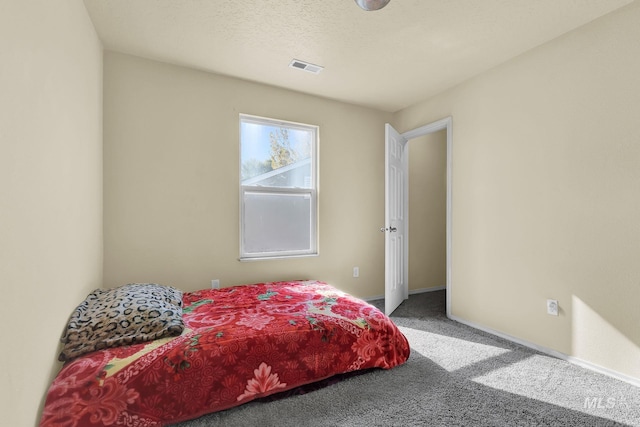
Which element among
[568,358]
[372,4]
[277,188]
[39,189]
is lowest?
[568,358]

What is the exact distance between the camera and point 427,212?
4.31 meters

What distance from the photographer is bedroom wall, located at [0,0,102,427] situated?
1032 mm

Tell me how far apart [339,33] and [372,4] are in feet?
1.35

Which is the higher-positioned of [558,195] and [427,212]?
[558,195]

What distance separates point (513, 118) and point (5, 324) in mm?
3373

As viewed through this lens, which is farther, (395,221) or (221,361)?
(395,221)

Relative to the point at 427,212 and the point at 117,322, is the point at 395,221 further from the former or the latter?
the point at 117,322

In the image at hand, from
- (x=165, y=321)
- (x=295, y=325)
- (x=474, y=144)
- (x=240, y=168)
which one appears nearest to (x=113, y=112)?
(x=240, y=168)

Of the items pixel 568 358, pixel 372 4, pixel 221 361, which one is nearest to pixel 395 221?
pixel 568 358

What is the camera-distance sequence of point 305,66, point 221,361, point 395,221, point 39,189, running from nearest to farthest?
point 39,189 < point 221,361 < point 305,66 < point 395,221

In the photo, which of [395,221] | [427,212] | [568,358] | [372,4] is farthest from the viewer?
[427,212]

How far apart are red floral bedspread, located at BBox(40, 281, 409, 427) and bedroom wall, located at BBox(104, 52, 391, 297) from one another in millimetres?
633

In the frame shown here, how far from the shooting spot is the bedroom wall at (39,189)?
3.39 ft

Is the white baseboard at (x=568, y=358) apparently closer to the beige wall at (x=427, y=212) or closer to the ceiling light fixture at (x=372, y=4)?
the beige wall at (x=427, y=212)
